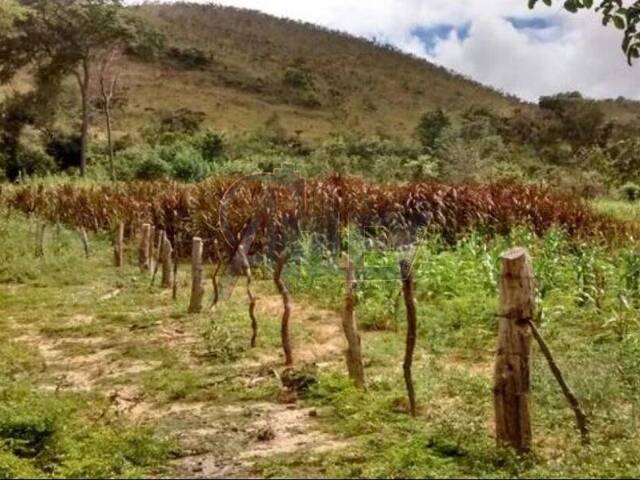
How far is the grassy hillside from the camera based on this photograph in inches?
1658

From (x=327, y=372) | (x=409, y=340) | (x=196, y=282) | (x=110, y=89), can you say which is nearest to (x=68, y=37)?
(x=110, y=89)

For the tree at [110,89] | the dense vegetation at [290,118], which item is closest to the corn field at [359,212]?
the dense vegetation at [290,118]

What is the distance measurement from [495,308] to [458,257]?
87.5 inches

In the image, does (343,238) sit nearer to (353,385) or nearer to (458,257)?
(458,257)

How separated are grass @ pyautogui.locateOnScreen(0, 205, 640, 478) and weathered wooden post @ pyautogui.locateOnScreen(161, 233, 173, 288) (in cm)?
33

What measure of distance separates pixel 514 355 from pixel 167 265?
22.0 feet

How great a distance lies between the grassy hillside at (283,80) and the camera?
138 feet

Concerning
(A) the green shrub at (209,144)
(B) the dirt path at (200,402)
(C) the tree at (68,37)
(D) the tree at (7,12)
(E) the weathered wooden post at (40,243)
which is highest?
(C) the tree at (68,37)

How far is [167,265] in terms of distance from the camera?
10195mm

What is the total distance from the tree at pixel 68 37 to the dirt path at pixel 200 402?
21.0 m

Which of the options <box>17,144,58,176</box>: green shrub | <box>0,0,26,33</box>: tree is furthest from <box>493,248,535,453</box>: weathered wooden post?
<box>17,144,58,176</box>: green shrub

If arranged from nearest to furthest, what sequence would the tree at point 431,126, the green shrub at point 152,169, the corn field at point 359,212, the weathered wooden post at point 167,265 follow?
the weathered wooden post at point 167,265, the corn field at point 359,212, the green shrub at point 152,169, the tree at point 431,126

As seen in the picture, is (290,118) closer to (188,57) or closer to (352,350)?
(188,57)

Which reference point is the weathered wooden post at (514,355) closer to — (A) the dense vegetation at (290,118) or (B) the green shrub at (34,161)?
(A) the dense vegetation at (290,118)
